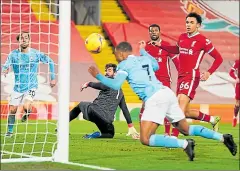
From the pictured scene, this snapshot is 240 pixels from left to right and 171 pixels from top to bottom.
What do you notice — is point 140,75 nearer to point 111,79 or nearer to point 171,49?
point 111,79

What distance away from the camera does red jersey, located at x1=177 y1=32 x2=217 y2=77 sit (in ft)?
36.8

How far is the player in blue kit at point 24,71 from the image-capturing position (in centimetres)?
1202

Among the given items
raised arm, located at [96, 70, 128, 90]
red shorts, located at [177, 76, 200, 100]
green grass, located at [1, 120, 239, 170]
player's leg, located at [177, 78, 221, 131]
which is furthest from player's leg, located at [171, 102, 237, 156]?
red shorts, located at [177, 76, 200, 100]

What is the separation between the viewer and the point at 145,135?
884cm

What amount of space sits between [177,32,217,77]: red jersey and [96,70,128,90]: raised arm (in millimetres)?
2670

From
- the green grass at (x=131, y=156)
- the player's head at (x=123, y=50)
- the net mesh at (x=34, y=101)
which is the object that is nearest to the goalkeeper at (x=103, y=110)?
the green grass at (x=131, y=156)

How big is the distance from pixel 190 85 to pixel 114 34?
1277 centimetres

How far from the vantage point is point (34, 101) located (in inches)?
722

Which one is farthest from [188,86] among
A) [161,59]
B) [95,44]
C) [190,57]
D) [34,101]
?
[34,101]

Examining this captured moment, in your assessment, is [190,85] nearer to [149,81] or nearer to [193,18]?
[193,18]

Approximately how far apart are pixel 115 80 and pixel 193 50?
288 cm

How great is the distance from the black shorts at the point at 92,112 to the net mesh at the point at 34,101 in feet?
1.91

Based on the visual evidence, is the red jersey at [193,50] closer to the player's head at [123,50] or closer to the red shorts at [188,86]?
the red shorts at [188,86]

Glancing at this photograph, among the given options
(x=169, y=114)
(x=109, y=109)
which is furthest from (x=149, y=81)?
(x=109, y=109)
